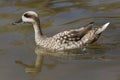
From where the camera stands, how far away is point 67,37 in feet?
35.4

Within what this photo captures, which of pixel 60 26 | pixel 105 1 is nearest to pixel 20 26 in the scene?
pixel 60 26

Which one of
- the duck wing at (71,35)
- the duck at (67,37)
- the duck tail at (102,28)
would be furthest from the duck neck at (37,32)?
the duck tail at (102,28)

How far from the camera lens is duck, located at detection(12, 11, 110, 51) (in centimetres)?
1084

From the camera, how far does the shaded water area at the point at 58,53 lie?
9.73m

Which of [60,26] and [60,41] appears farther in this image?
[60,26]

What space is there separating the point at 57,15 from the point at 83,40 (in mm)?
2208

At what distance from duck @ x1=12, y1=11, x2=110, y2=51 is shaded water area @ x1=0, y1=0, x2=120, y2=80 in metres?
0.17

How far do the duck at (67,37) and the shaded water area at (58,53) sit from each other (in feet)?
0.56

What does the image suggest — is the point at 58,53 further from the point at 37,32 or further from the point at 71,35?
the point at 37,32

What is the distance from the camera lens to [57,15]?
13031 mm

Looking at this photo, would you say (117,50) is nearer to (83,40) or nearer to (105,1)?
(83,40)

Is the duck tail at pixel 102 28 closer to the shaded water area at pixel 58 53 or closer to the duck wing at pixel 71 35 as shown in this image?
the duck wing at pixel 71 35

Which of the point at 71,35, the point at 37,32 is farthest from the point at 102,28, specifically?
the point at 37,32

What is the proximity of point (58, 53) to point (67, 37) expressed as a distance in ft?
1.38
